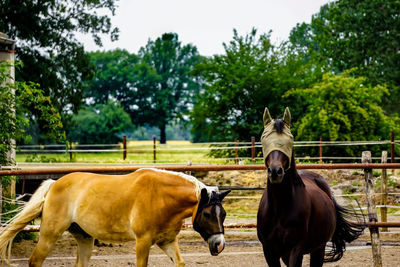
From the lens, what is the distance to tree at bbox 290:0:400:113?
2830 cm

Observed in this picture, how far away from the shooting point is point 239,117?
2344 cm

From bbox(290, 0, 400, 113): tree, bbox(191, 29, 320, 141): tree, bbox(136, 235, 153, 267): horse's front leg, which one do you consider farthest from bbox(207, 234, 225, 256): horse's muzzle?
bbox(290, 0, 400, 113): tree

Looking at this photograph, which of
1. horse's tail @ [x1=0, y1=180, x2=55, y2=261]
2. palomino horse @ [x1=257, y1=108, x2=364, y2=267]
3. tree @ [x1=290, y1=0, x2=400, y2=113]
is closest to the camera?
palomino horse @ [x1=257, y1=108, x2=364, y2=267]

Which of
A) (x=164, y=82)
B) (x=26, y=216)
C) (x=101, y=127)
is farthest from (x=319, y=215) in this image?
(x=164, y=82)

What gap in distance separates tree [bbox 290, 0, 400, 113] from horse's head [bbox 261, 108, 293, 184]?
23.4 meters

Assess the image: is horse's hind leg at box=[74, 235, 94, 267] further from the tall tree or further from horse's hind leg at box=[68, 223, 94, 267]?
the tall tree

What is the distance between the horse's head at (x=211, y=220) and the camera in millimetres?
4895

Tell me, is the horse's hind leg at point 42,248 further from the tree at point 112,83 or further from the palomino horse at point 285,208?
the tree at point 112,83

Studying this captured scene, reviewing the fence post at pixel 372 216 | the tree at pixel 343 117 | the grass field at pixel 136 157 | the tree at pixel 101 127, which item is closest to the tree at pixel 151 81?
the tree at pixel 101 127

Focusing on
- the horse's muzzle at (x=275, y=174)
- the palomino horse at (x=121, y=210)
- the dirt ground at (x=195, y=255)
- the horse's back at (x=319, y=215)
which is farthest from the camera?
the dirt ground at (x=195, y=255)

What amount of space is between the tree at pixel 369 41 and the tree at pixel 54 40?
12564 mm

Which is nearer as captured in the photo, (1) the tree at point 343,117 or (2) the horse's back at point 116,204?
(2) the horse's back at point 116,204

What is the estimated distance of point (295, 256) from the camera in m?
4.20

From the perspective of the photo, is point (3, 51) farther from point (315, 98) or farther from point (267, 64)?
point (267, 64)
